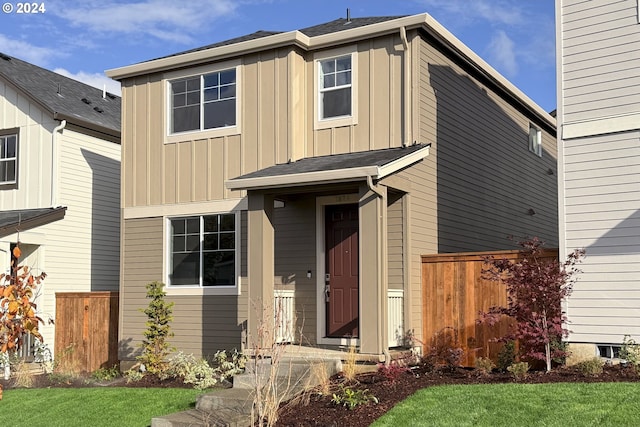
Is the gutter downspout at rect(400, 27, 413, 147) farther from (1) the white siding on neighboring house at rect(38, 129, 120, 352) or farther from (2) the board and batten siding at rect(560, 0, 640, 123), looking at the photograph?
(1) the white siding on neighboring house at rect(38, 129, 120, 352)

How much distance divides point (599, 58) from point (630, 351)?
13.5 ft

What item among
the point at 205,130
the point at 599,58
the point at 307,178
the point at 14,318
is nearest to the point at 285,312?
the point at 307,178

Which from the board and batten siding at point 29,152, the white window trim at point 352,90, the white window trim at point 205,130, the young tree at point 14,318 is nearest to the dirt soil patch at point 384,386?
the young tree at point 14,318

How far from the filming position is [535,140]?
17.6m

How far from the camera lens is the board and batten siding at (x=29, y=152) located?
1598cm

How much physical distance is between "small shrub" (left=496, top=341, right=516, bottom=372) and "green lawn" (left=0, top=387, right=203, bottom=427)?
4298 mm

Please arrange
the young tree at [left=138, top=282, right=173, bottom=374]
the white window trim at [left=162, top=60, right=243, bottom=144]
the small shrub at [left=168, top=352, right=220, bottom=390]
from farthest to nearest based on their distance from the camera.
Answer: the white window trim at [left=162, top=60, right=243, bottom=144] < the young tree at [left=138, top=282, right=173, bottom=374] < the small shrub at [left=168, top=352, right=220, bottom=390]

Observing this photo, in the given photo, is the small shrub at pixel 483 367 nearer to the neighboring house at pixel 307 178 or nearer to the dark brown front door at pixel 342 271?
the neighboring house at pixel 307 178

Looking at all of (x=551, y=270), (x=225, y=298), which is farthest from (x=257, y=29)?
(x=551, y=270)

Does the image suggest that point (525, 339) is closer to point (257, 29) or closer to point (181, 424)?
point (181, 424)

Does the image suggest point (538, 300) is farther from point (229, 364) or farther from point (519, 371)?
point (229, 364)

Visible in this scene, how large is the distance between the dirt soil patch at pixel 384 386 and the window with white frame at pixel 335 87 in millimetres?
4604

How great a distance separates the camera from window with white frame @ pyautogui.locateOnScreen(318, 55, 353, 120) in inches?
483

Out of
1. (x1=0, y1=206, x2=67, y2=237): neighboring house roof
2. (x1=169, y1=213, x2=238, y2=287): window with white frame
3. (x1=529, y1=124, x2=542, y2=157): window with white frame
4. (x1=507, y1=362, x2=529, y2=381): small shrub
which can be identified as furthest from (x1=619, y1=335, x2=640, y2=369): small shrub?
(x1=0, y1=206, x2=67, y2=237): neighboring house roof
